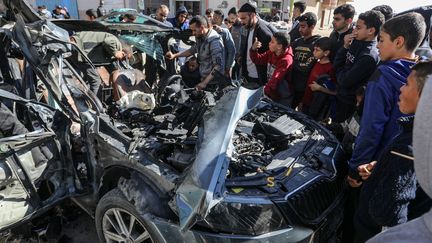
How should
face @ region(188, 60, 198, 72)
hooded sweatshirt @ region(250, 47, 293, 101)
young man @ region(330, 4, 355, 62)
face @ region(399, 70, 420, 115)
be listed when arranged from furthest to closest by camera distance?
face @ region(188, 60, 198, 72) < hooded sweatshirt @ region(250, 47, 293, 101) < young man @ region(330, 4, 355, 62) < face @ region(399, 70, 420, 115)

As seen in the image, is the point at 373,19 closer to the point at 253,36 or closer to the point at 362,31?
the point at 362,31

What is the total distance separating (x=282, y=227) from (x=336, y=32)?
11.0 ft

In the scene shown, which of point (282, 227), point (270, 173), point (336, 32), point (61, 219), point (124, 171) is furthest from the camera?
point (336, 32)

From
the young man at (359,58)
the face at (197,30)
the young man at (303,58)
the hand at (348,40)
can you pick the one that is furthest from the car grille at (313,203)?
the face at (197,30)

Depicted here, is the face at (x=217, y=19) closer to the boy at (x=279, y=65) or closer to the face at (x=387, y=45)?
the boy at (x=279, y=65)

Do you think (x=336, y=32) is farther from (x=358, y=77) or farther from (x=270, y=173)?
(x=270, y=173)

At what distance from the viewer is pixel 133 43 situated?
4605 mm

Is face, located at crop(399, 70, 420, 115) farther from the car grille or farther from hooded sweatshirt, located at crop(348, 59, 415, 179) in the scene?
the car grille

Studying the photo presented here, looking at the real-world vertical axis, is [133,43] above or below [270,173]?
above

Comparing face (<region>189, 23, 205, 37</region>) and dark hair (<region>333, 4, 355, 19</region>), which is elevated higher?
dark hair (<region>333, 4, 355, 19</region>)

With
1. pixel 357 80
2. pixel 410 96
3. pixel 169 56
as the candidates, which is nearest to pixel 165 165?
pixel 410 96


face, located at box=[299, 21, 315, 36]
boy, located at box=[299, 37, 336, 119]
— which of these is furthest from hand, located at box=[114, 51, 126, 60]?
boy, located at box=[299, 37, 336, 119]

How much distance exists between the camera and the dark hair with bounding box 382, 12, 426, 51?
2.21 m

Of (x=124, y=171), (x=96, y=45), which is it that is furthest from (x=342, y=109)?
(x=96, y=45)
